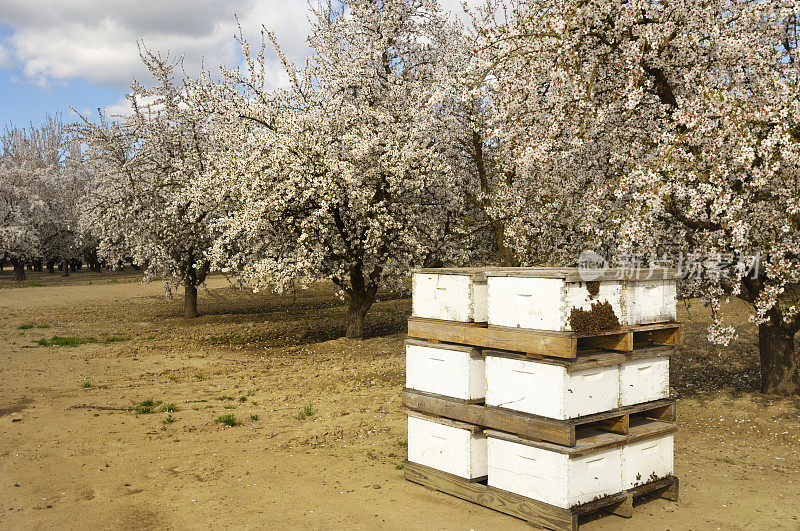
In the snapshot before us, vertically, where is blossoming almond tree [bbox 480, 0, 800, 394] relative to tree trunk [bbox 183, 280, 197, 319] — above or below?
above

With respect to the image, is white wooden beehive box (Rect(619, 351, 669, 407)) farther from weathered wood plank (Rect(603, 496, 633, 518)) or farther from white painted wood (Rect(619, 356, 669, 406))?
weathered wood plank (Rect(603, 496, 633, 518))

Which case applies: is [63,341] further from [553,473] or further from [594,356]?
[594,356]

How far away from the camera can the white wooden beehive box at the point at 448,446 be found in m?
6.95

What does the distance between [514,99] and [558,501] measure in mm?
7171

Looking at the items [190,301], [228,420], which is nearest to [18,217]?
[190,301]

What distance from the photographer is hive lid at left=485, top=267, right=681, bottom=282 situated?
6314mm

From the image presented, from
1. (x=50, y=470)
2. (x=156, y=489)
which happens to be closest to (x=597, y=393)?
(x=156, y=489)

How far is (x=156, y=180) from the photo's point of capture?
23.7 m

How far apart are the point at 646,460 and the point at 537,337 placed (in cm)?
206

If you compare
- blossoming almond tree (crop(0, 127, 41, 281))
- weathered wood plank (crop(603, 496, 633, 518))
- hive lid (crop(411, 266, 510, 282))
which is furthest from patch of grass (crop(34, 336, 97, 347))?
blossoming almond tree (crop(0, 127, 41, 281))

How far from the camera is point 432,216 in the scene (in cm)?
1827

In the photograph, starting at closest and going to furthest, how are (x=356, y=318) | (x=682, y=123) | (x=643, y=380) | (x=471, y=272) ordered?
(x=643, y=380), (x=471, y=272), (x=682, y=123), (x=356, y=318)

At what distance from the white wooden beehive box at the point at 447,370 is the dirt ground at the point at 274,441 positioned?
4.05 ft

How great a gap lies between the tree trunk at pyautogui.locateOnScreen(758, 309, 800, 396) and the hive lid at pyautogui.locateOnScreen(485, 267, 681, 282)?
15.7ft
